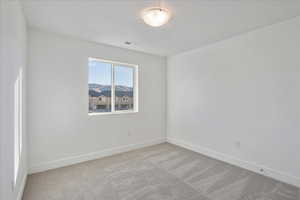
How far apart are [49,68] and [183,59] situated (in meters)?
3.10

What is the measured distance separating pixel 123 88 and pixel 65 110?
4.78ft

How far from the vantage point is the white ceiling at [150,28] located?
192 centimetres

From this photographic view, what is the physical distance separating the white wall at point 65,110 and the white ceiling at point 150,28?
31 centimetres

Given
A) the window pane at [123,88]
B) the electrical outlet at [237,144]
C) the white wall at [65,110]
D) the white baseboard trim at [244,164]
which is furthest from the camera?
the window pane at [123,88]

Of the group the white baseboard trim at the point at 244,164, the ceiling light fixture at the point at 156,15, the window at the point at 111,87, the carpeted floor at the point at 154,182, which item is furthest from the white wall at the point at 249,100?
the ceiling light fixture at the point at 156,15

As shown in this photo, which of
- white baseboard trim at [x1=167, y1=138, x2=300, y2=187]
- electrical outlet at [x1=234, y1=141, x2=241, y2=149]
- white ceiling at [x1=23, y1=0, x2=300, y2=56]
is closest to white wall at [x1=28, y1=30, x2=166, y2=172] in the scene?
white ceiling at [x1=23, y1=0, x2=300, y2=56]

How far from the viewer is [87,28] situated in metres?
2.55

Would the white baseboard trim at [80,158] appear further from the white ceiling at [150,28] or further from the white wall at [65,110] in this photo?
the white ceiling at [150,28]

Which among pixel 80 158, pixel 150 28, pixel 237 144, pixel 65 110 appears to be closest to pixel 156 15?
pixel 150 28

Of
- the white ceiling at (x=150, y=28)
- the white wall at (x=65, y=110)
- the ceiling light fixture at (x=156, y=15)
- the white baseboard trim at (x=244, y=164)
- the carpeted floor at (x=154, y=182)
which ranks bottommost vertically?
the carpeted floor at (x=154, y=182)

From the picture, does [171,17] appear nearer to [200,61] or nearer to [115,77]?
[200,61]

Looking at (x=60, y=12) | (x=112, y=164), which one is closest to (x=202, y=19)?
(x=60, y=12)

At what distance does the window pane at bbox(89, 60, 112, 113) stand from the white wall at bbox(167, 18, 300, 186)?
1.99 meters

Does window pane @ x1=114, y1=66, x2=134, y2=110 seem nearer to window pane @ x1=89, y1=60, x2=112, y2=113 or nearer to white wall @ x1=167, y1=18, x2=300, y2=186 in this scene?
window pane @ x1=89, y1=60, x2=112, y2=113
